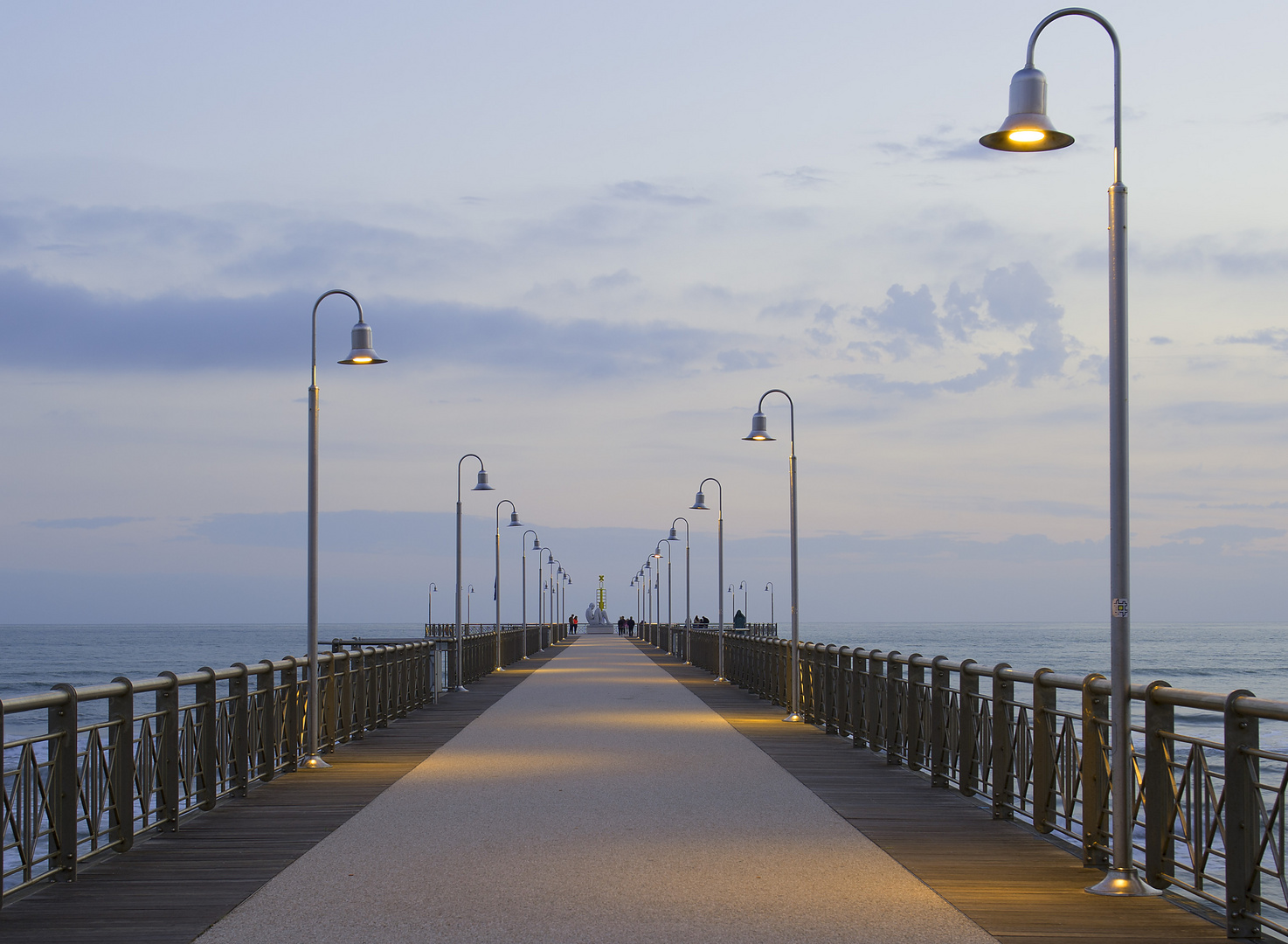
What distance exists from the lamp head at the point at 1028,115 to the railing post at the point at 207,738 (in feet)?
24.0

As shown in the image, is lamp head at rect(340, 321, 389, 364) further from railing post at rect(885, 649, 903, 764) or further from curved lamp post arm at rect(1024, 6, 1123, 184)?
curved lamp post arm at rect(1024, 6, 1123, 184)

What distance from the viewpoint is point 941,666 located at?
1277 centimetres

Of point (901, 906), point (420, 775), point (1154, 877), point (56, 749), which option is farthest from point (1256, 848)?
point (420, 775)

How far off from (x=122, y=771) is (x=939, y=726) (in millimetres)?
7331

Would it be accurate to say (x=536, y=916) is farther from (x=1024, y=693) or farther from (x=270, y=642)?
(x=270, y=642)

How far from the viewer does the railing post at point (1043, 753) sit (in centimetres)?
984

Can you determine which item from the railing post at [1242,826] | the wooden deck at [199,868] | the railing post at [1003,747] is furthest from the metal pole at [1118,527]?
the wooden deck at [199,868]

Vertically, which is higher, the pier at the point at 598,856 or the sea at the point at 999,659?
the pier at the point at 598,856

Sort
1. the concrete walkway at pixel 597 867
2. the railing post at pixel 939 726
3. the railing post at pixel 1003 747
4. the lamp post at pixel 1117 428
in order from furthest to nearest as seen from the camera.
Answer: the railing post at pixel 939 726 → the railing post at pixel 1003 747 → the lamp post at pixel 1117 428 → the concrete walkway at pixel 597 867

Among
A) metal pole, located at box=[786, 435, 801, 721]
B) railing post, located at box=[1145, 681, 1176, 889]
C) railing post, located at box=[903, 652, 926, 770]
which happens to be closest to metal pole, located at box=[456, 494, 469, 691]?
metal pole, located at box=[786, 435, 801, 721]

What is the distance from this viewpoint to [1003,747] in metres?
11.0

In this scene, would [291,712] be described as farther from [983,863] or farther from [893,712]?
[983,863]

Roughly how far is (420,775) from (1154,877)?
794 cm

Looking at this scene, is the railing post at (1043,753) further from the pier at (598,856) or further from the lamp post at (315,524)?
the lamp post at (315,524)
